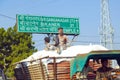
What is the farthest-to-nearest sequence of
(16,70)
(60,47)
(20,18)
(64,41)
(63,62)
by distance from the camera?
(20,18), (16,70), (64,41), (60,47), (63,62)

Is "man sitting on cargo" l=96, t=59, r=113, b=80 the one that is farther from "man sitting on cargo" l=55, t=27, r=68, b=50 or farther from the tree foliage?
the tree foliage

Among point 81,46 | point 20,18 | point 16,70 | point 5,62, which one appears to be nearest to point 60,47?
point 81,46

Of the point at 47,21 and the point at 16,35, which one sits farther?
the point at 16,35

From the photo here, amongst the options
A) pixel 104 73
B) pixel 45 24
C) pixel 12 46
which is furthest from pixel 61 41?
pixel 12 46

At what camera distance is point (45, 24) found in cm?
2972

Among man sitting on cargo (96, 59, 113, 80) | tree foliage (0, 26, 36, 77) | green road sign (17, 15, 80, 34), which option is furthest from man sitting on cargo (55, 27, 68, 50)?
tree foliage (0, 26, 36, 77)

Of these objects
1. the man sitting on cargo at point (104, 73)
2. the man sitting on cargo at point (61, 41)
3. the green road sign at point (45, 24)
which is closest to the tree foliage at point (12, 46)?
the green road sign at point (45, 24)

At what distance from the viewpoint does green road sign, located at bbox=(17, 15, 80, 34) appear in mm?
28891

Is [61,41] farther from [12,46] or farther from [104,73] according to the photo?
[12,46]

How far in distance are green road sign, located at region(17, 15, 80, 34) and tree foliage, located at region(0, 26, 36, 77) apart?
6087 mm

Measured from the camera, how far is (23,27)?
29.0 metres

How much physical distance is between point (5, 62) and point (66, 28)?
955cm

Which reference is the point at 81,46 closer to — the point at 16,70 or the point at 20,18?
the point at 16,70

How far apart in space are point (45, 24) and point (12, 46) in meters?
7.89
